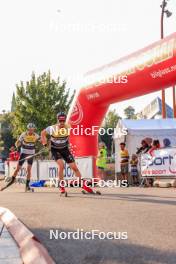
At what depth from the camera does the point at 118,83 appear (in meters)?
14.1

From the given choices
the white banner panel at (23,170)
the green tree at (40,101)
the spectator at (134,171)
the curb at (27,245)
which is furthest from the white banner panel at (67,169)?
the green tree at (40,101)

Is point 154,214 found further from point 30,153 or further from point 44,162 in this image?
point 44,162

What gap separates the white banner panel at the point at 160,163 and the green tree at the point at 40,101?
28544 millimetres

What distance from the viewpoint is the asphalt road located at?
3875 millimetres

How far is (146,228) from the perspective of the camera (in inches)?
205

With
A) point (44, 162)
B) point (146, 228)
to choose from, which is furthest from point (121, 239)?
point (44, 162)

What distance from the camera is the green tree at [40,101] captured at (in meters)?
44.7

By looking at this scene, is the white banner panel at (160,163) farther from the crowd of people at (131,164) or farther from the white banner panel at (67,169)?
the white banner panel at (67,169)

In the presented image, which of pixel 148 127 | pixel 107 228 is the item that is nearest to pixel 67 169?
pixel 148 127

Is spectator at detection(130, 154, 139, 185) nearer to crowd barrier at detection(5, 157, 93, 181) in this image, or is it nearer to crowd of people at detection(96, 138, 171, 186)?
crowd of people at detection(96, 138, 171, 186)

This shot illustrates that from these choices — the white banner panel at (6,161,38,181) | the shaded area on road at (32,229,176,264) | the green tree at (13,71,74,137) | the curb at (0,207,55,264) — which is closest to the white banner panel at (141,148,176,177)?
the white banner panel at (6,161,38,181)

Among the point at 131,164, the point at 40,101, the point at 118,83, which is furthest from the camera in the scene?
the point at 40,101

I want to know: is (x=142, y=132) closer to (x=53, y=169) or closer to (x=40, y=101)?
(x=53, y=169)

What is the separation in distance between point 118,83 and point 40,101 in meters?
32.4
